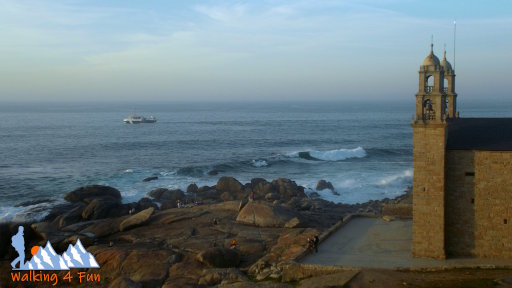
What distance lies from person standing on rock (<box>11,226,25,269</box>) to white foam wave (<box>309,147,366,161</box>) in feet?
158

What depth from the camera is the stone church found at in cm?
2106

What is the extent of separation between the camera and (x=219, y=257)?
24.0 meters

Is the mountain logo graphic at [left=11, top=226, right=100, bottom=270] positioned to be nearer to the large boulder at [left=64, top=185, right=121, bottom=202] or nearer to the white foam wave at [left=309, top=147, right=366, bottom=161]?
the large boulder at [left=64, top=185, right=121, bottom=202]

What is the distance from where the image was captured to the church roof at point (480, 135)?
70.0ft

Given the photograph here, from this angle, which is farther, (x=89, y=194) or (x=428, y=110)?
(x=89, y=194)

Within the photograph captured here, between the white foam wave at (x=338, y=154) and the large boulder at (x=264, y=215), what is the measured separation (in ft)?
136

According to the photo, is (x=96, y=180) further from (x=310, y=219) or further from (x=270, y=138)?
(x=270, y=138)

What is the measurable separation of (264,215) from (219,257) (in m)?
6.59

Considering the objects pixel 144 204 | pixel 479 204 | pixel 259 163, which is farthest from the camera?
pixel 259 163

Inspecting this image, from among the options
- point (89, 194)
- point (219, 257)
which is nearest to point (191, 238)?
point (219, 257)

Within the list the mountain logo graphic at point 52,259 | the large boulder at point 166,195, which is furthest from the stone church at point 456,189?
the large boulder at point 166,195

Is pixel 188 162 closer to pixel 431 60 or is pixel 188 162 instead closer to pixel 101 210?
pixel 101 210

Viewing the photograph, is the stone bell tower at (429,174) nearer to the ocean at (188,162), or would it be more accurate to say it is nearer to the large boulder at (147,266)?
the large boulder at (147,266)

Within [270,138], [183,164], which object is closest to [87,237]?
[183,164]
